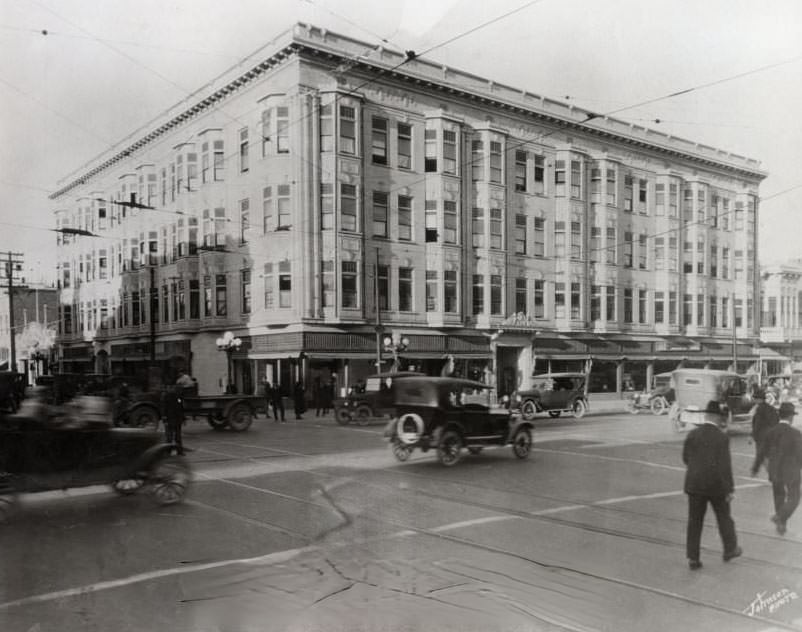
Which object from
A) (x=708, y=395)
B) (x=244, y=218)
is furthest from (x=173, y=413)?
(x=244, y=218)

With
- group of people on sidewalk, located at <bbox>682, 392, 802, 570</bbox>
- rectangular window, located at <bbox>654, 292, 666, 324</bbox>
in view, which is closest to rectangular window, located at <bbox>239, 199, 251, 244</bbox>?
rectangular window, located at <bbox>654, 292, 666, 324</bbox>

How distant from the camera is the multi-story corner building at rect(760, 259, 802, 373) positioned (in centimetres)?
3116

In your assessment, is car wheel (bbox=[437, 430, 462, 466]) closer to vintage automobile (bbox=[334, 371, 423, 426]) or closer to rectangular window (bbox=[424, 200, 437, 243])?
vintage automobile (bbox=[334, 371, 423, 426])

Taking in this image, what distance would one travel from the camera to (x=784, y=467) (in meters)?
7.67

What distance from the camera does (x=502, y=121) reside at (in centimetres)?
3080

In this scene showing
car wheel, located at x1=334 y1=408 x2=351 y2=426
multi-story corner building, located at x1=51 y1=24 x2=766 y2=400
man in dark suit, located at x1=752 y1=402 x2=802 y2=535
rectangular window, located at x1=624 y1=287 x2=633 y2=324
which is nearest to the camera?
man in dark suit, located at x1=752 y1=402 x2=802 y2=535

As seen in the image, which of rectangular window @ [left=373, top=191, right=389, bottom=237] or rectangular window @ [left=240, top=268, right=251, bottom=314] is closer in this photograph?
rectangular window @ [left=373, top=191, right=389, bottom=237]

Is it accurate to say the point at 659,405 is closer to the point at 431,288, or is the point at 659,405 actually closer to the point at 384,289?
the point at 431,288

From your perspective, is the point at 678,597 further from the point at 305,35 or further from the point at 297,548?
the point at 305,35

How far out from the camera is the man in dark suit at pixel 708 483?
248 inches

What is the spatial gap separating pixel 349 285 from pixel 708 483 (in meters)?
25.0

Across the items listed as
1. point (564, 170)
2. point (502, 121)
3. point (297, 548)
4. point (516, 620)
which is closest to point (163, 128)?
point (502, 121)

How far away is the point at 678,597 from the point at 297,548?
3.55 m

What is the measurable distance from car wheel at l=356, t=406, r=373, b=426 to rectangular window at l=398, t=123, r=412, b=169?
→ 41.2 ft
